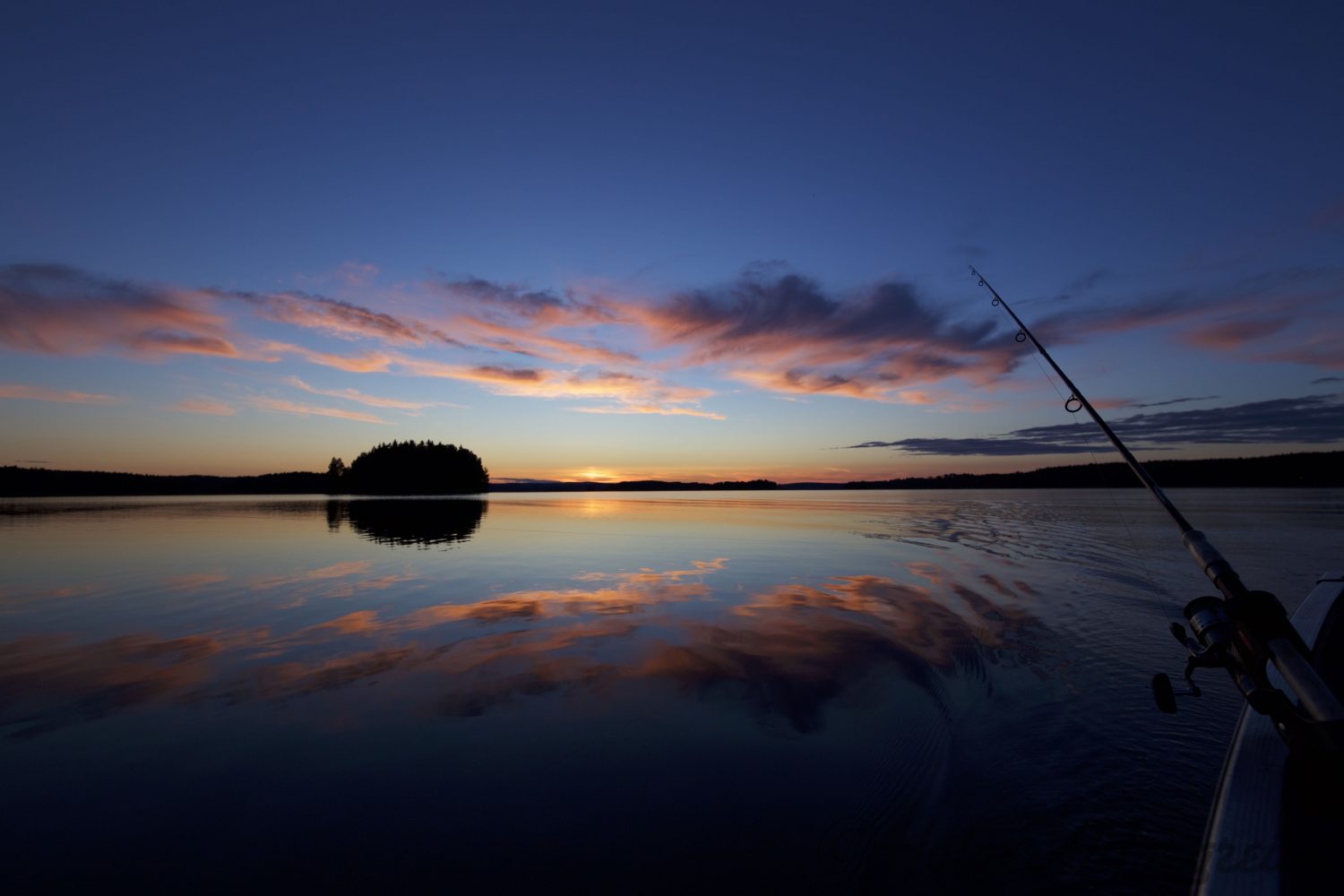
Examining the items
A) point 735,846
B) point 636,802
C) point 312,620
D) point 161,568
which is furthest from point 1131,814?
point 161,568

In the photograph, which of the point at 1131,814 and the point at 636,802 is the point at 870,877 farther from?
the point at 1131,814

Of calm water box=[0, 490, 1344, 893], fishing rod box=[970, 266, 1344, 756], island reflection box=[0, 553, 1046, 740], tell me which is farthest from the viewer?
island reflection box=[0, 553, 1046, 740]

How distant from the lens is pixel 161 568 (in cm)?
1864

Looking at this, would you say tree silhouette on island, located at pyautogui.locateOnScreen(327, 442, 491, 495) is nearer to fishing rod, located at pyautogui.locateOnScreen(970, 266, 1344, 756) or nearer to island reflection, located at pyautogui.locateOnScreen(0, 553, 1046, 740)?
island reflection, located at pyautogui.locateOnScreen(0, 553, 1046, 740)

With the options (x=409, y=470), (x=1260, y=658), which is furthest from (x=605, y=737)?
(x=409, y=470)

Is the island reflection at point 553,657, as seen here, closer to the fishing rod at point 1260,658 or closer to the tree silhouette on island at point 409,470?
the fishing rod at point 1260,658

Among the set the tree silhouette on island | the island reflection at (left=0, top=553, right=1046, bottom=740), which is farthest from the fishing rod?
the tree silhouette on island

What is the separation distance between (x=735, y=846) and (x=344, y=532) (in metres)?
35.0

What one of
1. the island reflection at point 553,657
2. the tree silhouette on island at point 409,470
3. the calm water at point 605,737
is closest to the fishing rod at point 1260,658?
the calm water at point 605,737

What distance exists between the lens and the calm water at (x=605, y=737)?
4.38 metres

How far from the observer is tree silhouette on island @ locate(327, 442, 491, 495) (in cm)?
14138

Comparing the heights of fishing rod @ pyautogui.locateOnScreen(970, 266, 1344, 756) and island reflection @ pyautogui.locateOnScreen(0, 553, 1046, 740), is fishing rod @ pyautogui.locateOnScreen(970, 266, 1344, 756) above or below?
above

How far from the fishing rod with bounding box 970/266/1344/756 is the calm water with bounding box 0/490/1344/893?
1.36 metres

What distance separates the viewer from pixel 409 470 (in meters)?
143
